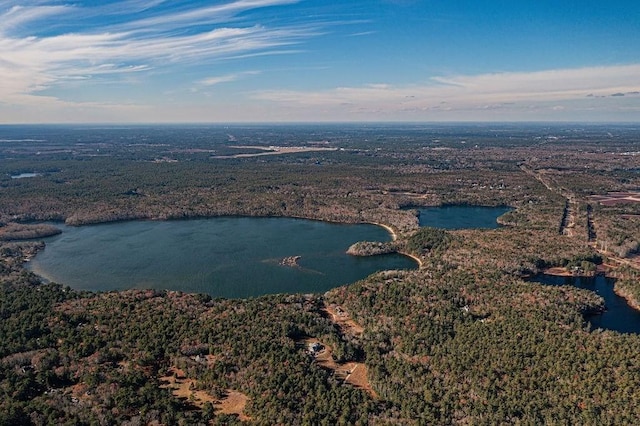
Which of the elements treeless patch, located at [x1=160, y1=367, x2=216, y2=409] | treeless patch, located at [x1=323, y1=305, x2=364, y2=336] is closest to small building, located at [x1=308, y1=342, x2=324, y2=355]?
treeless patch, located at [x1=323, y1=305, x2=364, y2=336]

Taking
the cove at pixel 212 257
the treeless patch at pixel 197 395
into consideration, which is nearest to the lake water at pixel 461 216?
the cove at pixel 212 257

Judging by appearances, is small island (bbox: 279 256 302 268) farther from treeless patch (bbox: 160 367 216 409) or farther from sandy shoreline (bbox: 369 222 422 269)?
treeless patch (bbox: 160 367 216 409)

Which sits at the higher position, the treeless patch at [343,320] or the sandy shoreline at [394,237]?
the sandy shoreline at [394,237]

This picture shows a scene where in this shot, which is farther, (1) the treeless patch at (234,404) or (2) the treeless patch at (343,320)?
(2) the treeless patch at (343,320)

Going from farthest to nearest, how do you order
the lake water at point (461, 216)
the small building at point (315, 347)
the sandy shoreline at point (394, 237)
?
the lake water at point (461, 216) < the sandy shoreline at point (394, 237) < the small building at point (315, 347)

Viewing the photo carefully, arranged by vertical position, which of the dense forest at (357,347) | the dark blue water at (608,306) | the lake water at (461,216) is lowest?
the dark blue water at (608,306)

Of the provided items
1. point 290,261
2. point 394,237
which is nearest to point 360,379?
point 290,261

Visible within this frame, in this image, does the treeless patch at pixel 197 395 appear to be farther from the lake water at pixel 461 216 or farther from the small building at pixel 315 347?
the lake water at pixel 461 216
